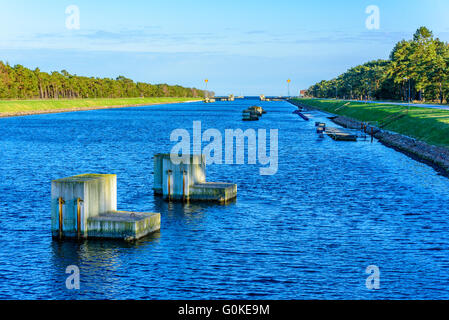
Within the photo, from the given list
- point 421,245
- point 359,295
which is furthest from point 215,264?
point 421,245

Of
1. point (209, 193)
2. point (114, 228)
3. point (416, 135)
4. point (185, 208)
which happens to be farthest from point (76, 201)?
point (416, 135)

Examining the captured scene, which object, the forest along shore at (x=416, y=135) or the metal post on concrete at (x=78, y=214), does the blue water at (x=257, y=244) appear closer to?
the metal post on concrete at (x=78, y=214)

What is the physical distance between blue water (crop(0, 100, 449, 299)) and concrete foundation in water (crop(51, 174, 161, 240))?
71 cm

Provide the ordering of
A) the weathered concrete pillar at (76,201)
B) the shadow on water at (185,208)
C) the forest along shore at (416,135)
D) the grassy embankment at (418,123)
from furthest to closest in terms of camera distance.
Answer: the grassy embankment at (418,123) → the forest along shore at (416,135) → the shadow on water at (185,208) → the weathered concrete pillar at (76,201)

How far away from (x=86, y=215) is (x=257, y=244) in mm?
9789

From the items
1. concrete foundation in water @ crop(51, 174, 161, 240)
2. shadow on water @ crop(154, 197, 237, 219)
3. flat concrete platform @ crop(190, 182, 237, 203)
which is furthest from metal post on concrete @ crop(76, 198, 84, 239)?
flat concrete platform @ crop(190, 182, 237, 203)

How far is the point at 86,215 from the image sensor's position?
32844 mm

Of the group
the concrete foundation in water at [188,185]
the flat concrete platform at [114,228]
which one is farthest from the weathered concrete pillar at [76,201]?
the concrete foundation in water at [188,185]

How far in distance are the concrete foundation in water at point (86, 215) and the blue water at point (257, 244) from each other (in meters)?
0.71

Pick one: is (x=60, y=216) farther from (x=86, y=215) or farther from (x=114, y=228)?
(x=114, y=228)

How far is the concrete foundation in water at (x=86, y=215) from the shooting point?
3250 centimetres
